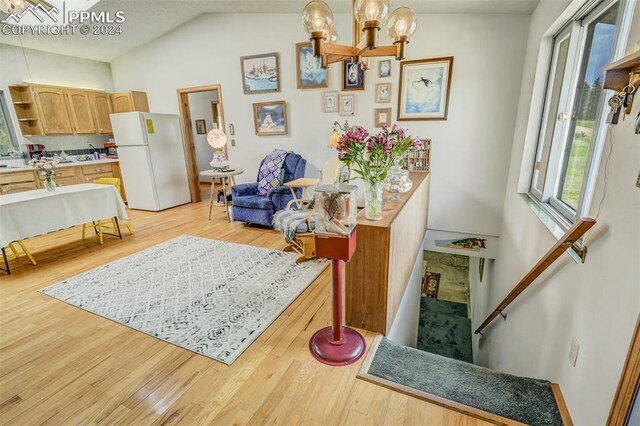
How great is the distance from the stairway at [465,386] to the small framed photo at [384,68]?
3204mm

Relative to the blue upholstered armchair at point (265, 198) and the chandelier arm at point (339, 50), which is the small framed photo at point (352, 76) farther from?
the chandelier arm at point (339, 50)

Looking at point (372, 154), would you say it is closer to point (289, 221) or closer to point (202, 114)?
point (289, 221)

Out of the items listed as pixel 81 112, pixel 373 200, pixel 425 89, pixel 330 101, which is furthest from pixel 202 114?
pixel 373 200

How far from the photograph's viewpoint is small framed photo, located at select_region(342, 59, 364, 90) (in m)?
3.85

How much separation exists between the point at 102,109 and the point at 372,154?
6.25 metres

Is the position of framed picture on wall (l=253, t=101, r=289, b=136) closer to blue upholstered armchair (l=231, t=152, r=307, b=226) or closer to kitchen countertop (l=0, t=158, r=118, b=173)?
blue upholstered armchair (l=231, t=152, r=307, b=226)

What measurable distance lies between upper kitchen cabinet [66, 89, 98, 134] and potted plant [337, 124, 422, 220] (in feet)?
19.5

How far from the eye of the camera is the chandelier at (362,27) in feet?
5.08

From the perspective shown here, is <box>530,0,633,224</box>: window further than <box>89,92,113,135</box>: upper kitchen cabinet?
No

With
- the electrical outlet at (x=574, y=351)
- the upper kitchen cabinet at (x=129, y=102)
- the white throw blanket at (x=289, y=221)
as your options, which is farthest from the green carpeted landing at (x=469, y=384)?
the upper kitchen cabinet at (x=129, y=102)

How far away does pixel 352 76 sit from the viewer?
12.8 feet

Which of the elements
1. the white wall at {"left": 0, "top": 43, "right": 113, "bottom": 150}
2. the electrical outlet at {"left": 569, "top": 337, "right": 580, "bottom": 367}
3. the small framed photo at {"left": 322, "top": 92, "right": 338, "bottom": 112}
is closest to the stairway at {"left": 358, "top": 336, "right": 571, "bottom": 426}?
the electrical outlet at {"left": 569, "top": 337, "right": 580, "bottom": 367}

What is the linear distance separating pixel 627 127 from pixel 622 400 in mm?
1057

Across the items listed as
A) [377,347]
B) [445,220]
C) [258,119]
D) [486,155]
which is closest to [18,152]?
[258,119]
